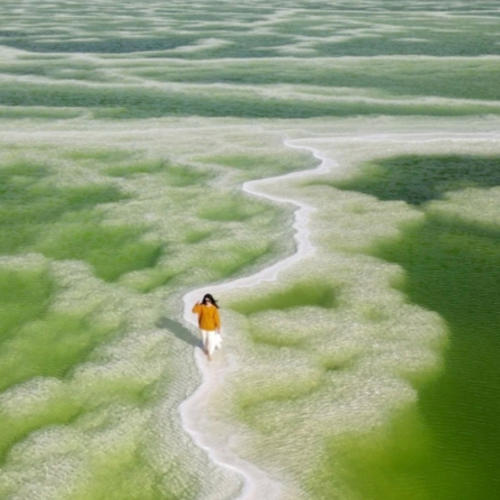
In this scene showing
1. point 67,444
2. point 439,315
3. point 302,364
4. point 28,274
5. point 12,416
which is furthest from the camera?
point 28,274

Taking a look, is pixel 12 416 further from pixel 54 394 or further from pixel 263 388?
pixel 263 388

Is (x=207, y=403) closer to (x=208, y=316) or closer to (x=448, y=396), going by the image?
(x=208, y=316)

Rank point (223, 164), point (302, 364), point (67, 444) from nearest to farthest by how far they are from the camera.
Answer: point (67, 444) → point (302, 364) → point (223, 164)

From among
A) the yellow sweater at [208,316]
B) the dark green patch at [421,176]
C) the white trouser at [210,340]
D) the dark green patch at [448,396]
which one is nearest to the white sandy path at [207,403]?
the white trouser at [210,340]

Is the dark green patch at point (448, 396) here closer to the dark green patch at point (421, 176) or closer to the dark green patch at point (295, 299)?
the dark green patch at point (295, 299)

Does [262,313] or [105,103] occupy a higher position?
[262,313]

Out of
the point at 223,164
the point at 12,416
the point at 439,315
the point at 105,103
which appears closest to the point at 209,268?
the point at 439,315

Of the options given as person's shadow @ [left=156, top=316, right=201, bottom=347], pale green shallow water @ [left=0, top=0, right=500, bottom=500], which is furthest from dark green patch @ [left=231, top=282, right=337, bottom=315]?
person's shadow @ [left=156, top=316, right=201, bottom=347]
